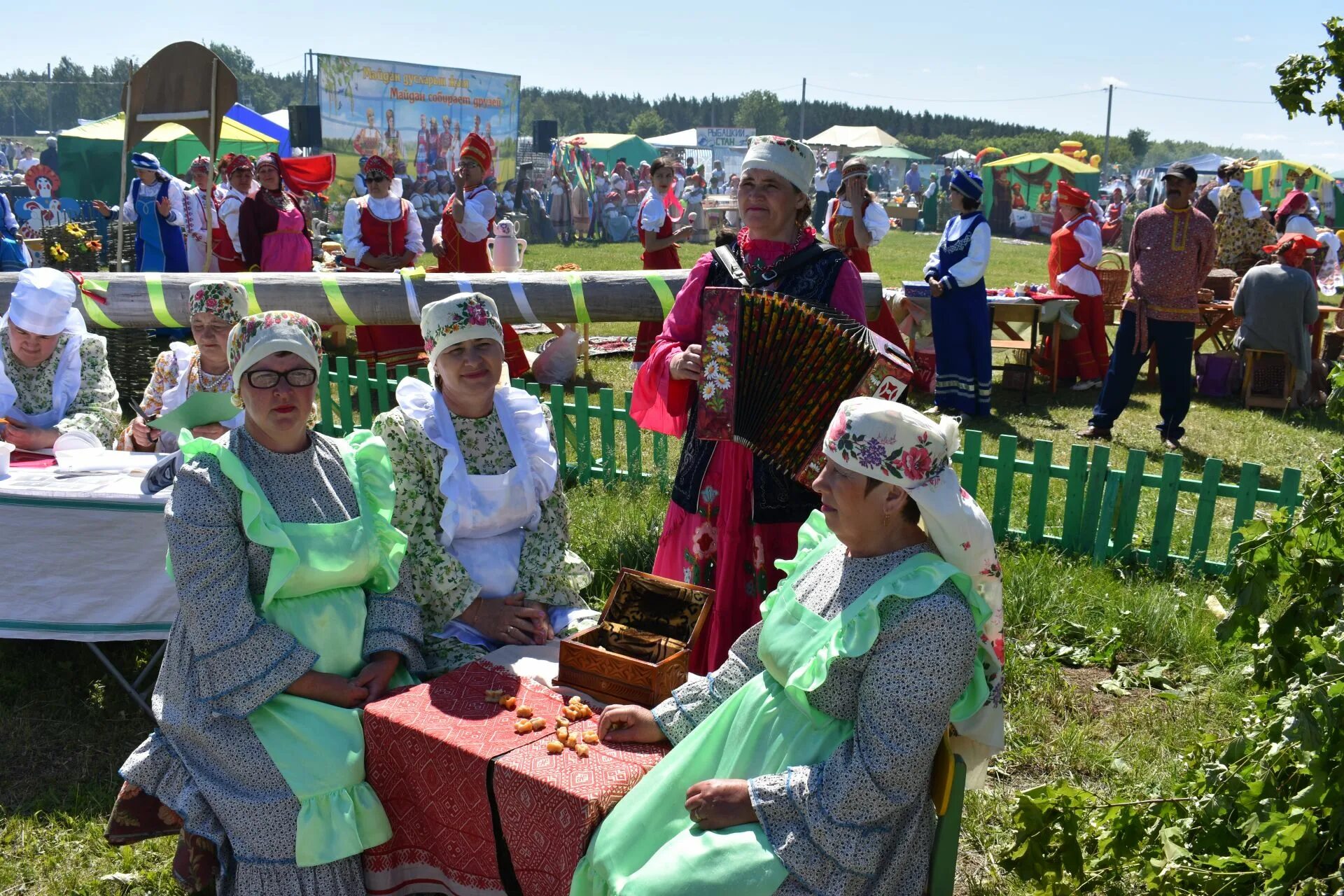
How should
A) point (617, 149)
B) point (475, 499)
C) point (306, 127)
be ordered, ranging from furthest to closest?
point (617, 149)
point (306, 127)
point (475, 499)

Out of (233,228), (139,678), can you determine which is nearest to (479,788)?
(139,678)

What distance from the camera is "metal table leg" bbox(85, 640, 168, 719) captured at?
434 cm

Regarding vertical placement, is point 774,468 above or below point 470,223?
below

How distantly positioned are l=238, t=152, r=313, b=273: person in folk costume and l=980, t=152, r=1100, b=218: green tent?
1105 inches

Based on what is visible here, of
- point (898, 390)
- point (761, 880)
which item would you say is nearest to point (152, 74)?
point (898, 390)

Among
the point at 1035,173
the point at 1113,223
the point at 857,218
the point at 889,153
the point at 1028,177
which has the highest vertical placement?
the point at 889,153

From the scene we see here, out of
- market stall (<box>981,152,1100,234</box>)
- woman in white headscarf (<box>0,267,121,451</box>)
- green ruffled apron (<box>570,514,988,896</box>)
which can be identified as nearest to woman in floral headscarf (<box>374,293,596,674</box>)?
green ruffled apron (<box>570,514,988,896</box>)

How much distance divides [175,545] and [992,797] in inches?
112

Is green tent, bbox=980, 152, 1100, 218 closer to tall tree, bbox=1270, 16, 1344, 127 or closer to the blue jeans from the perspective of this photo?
the blue jeans

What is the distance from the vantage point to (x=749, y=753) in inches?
106

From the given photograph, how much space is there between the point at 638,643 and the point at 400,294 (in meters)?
6.24

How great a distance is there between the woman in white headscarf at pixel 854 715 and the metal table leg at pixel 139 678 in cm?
244

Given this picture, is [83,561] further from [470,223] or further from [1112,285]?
[1112,285]

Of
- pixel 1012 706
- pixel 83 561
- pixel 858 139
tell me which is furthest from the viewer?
pixel 858 139
